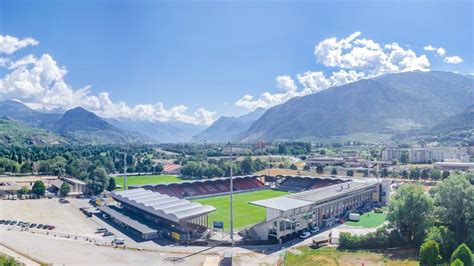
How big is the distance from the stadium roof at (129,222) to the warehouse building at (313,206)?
11858mm

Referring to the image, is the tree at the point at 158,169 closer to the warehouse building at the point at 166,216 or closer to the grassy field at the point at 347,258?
the warehouse building at the point at 166,216

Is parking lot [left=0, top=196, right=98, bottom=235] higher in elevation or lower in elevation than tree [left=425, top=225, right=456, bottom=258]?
lower

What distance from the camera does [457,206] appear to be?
122 feet

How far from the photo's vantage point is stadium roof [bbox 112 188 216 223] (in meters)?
44.3

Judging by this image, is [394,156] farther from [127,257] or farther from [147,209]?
[127,257]

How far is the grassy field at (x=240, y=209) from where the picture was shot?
5374cm

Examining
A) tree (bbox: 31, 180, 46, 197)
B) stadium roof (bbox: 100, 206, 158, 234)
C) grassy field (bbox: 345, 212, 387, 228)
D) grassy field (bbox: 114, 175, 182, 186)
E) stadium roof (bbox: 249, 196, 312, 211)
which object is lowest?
grassy field (bbox: 345, 212, 387, 228)

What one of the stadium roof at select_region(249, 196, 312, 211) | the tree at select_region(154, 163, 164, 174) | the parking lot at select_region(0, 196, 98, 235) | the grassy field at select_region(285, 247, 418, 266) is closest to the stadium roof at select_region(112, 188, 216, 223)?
the parking lot at select_region(0, 196, 98, 235)

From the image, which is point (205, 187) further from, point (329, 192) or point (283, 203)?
point (283, 203)

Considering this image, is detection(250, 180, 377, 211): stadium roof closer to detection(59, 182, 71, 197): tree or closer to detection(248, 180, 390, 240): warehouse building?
detection(248, 180, 390, 240): warehouse building

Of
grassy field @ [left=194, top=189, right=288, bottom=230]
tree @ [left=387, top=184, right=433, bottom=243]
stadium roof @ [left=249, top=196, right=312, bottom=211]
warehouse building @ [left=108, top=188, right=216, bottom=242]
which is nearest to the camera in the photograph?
tree @ [left=387, top=184, right=433, bottom=243]

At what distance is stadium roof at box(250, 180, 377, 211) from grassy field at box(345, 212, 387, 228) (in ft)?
13.5

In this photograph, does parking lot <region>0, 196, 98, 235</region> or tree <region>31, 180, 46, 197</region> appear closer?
parking lot <region>0, 196, 98, 235</region>

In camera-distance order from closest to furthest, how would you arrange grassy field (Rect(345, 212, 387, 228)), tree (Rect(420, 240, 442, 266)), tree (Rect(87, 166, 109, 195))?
tree (Rect(420, 240, 442, 266))
grassy field (Rect(345, 212, 387, 228))
tree (Rect(87, 166, 109, 195))
